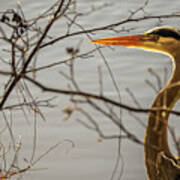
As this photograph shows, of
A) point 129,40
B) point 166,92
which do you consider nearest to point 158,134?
point 166,92

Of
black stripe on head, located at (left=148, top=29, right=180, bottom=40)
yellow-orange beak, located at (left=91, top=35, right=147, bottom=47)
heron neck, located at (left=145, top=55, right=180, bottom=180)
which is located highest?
black stripe on head, located at (left=148, top=29, right=180, bottom=40)

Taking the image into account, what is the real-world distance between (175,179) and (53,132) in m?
0.83

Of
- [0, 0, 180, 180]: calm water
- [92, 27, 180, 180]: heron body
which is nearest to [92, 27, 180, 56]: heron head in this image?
[92, 27, 180, 180]: heron body

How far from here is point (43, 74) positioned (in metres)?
1.99

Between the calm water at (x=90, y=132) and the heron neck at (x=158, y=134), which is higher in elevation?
the calm water at (x=90, y=132)

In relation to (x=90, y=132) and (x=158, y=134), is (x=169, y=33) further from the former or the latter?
(x=90, y=132)

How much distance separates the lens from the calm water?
1419 millimetres

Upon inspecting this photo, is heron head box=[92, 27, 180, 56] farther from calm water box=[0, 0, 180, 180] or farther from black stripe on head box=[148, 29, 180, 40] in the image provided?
calm water box=[0, 0, 180, 180]

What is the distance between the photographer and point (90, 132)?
1.61 metres

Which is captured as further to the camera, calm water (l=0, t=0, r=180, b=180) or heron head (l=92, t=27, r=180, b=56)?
calm water (l=0, t=0, r=180, b=180)

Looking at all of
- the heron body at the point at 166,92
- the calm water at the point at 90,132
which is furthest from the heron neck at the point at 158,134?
the calm water at the point at 90,132

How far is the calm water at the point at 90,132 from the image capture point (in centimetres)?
142

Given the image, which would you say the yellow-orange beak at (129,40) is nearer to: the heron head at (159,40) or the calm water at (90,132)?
the heron head at (159,40)

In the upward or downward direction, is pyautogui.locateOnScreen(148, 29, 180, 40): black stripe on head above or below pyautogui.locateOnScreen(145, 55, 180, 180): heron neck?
above
